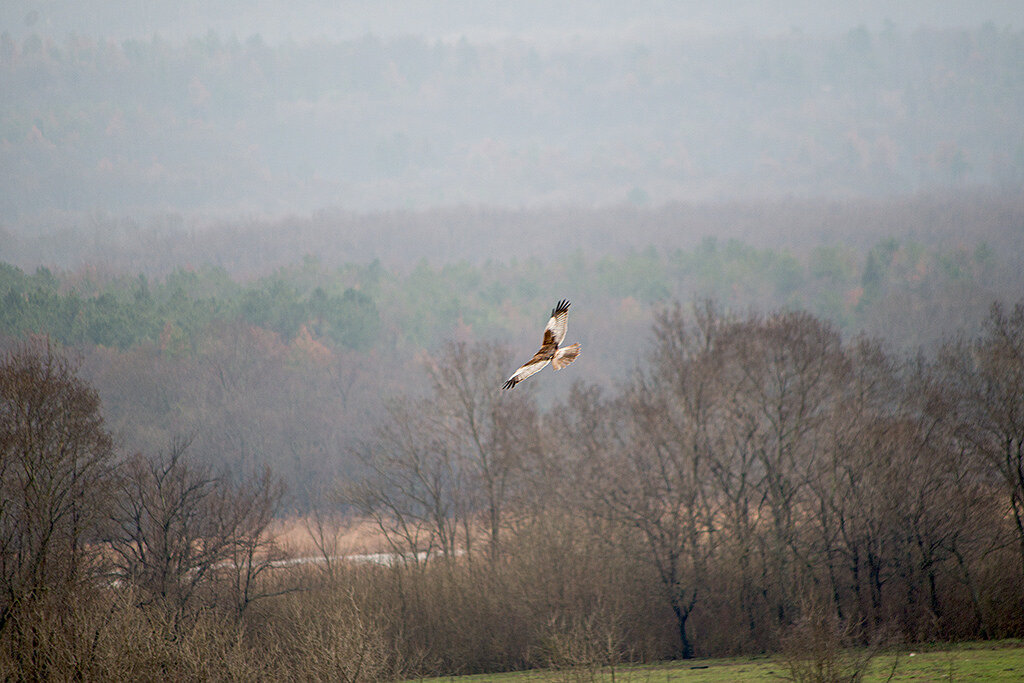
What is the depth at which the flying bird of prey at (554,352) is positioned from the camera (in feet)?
41.4

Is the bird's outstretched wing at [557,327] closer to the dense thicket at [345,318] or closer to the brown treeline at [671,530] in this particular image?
the brown treeline at [671,530]

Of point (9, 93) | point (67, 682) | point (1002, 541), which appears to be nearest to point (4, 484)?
point (67, 682)

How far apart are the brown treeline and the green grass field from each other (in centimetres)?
115

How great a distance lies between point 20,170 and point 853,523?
165 meters

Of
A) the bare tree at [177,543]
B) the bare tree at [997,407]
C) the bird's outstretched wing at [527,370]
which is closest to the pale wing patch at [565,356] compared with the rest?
the bird's outstretched wing at [527,370]

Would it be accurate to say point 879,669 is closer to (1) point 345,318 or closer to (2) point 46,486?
(2) point 46,486

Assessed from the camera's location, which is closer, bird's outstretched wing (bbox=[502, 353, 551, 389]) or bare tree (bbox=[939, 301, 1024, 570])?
bird's outstretched wing (bbox=[502, 353, 551, 389])

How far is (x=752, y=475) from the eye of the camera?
46.7 metres

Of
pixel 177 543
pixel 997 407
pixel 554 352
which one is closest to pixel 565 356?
pixel 554 352

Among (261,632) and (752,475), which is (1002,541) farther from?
(261,632)

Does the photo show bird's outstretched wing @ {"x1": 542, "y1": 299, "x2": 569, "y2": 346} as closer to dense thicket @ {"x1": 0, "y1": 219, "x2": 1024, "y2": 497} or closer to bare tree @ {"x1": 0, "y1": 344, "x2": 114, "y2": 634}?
bare tree @ {"x1": 0, "y1": 344, "x2": 114, "y2": 634}

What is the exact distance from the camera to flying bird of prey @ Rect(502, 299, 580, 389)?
12.6 m

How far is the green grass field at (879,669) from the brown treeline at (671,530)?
1148mm

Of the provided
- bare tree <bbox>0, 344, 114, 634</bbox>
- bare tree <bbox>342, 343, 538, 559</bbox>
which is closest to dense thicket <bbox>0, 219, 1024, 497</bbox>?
bare tree <bbox>342, 343, 538, 559</bbox>
